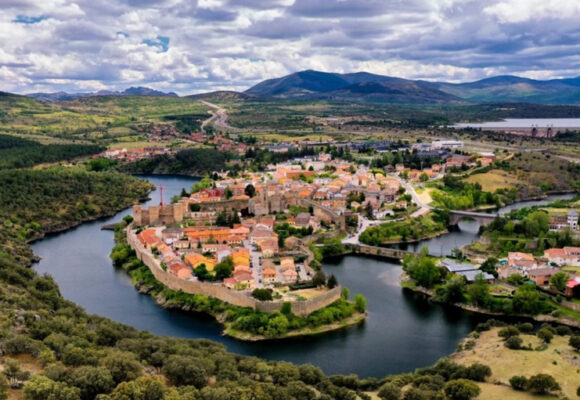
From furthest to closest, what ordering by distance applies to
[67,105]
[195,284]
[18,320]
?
[67,105] < [195,284] < [18,320]

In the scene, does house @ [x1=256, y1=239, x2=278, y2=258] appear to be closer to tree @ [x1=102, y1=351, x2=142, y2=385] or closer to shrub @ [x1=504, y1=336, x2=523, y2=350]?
shrub @ [x1=504, y1=336, x2=523, y2=350]

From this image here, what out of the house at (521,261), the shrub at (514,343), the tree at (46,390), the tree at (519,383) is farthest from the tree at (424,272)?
the tree at (46,390)

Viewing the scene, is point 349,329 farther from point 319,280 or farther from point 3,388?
point 3,388

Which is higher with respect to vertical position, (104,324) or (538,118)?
(538,118)

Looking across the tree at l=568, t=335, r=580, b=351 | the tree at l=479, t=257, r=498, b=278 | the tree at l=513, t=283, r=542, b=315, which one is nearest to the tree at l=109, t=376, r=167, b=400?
the tree at l=568, t=335, r=580, b=351

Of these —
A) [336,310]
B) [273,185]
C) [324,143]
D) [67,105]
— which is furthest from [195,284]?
[67,105]

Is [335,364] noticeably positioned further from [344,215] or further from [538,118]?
[538,118]

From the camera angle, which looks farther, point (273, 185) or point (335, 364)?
point (273, 185)
